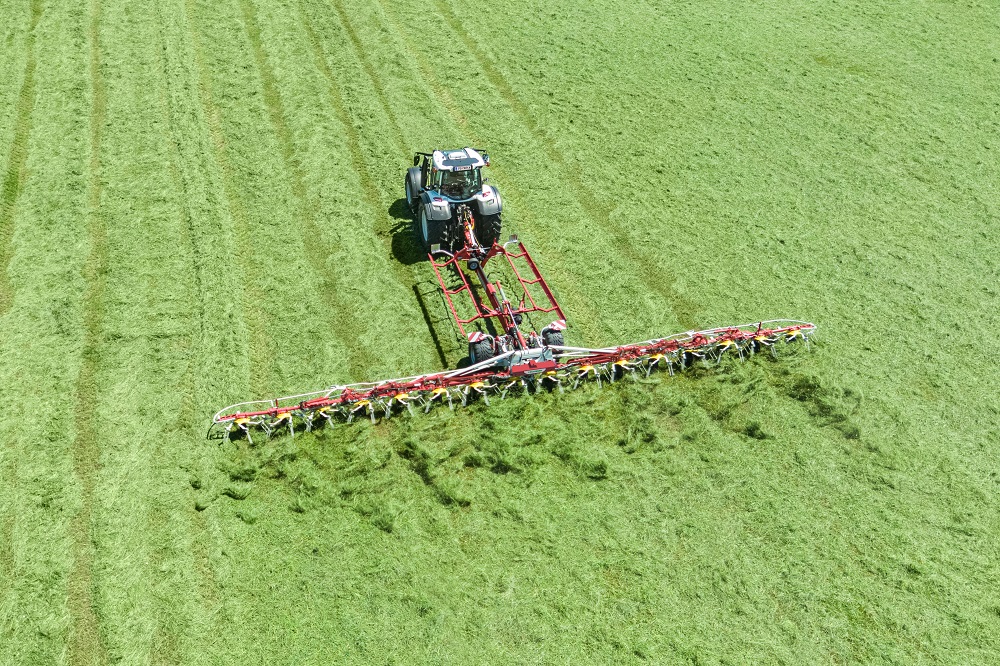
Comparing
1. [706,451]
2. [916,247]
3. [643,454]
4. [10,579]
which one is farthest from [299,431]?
[916,247]

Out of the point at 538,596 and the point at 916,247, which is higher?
the point at 916,247

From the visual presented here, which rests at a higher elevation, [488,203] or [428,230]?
[488,203]

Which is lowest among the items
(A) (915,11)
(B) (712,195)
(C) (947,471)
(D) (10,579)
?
(D) (10,579)

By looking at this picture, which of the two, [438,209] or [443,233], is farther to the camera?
[443,233]

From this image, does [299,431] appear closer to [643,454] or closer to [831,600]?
[643,454]

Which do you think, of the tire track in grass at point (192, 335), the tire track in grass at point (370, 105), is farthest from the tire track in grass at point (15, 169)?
the tire track in grass at point (370, 105)

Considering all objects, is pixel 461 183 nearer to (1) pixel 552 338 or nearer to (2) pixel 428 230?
(2) pixel 428 230

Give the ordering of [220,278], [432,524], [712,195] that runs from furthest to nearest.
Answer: [712,195] < [220,278] < [432,524]

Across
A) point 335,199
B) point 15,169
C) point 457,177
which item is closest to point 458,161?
point 457,177
